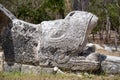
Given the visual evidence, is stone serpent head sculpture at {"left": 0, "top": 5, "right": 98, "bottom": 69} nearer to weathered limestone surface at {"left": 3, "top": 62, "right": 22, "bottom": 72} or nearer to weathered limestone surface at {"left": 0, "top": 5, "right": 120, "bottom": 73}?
weathered limestone surface at {"left": 0, "top": 5, "right": 120, "bottom": 73}

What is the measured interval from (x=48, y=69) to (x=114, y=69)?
A: 153 centimetres

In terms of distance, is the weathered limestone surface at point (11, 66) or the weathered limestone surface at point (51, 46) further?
the weathered limestone surface at point (11, 66)

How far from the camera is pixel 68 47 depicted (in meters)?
7.61

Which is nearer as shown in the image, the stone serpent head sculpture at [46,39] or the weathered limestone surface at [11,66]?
the stone serpent head sculpture at [46,39]

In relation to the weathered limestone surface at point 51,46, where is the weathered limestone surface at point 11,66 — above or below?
below

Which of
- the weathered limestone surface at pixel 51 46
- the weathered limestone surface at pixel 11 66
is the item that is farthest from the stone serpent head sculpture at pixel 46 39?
the weathered limestone surface at pixel 11 66

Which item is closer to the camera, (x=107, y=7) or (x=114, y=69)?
(x=114, y=69)

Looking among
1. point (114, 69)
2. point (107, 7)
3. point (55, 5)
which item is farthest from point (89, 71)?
point (107, 7)

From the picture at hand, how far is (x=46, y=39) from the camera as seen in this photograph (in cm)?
766

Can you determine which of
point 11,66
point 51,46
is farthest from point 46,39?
point 11,66

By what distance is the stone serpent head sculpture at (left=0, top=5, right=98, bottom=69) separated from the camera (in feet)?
25.0

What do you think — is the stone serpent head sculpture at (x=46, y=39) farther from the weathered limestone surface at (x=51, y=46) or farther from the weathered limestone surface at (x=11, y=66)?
the weathered limestone surface at (x=11, y=66)

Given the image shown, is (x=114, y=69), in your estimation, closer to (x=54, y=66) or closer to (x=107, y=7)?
(x=54, y=66)

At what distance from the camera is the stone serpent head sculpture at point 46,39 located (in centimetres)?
762
